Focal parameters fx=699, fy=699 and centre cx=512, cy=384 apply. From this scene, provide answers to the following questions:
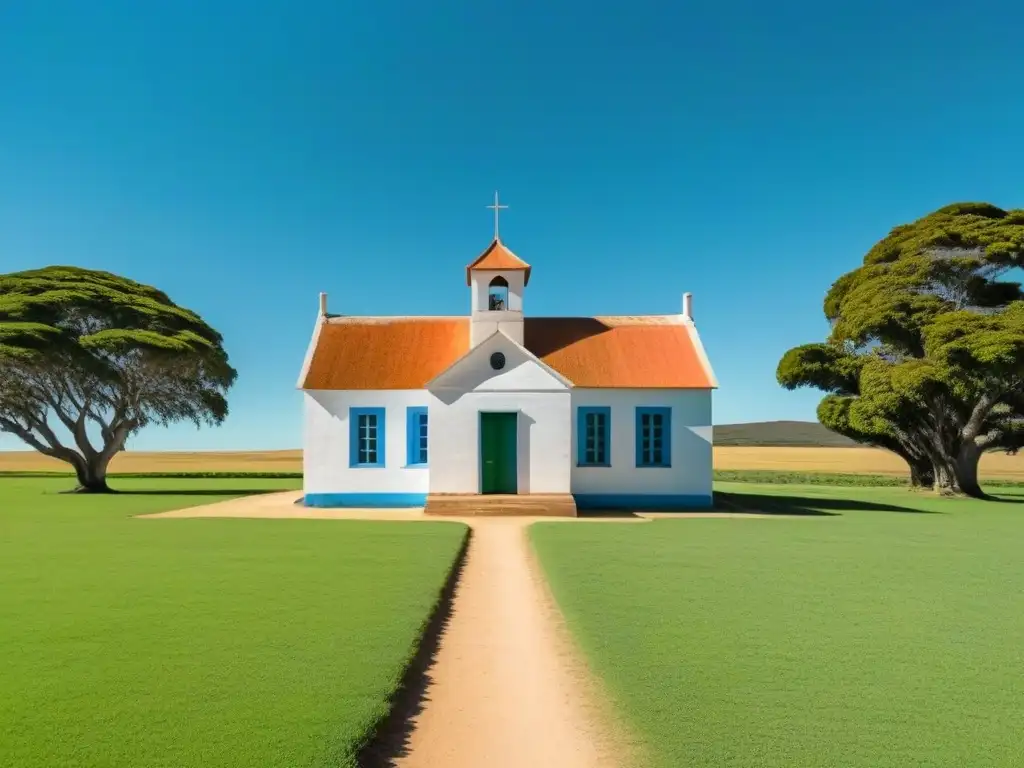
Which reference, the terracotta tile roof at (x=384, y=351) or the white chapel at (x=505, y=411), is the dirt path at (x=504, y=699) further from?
the terracotta tile roof at (x=384, y=351)

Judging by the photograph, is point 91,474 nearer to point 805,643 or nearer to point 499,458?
point 499,458

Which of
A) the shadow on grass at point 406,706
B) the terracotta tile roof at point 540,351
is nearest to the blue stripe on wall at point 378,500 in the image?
the terracotta tile roof at point 540,351

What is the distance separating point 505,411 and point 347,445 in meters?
5.74

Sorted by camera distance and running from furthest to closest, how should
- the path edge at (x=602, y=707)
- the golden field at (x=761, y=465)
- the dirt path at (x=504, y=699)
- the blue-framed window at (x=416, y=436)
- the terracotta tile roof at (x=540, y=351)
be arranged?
the golden field at (x=761, y=465) < the terracotta tile roof at (x=540, y=351) < the blue-framed window at (x=416, y=436) < the dirt path at (x=504, y=699) < the path edge at (x=602, y=707)

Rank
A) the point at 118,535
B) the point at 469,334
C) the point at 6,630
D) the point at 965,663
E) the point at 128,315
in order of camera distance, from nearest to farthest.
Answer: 1. the point at 965,663
2. the point at 6,630
3. the point at 118,535
4. the point at 469,334
5. the point at 128,315

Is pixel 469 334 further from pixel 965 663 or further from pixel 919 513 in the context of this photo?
pixel 965 663

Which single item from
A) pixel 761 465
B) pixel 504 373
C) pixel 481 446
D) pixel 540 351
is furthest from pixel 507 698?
pixel 761 465

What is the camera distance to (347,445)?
23.6m

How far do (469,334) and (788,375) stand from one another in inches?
544

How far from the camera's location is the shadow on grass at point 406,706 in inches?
199

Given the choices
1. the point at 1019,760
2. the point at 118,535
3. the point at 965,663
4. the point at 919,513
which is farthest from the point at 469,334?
the point at 1019,760

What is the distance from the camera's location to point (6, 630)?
792 cm

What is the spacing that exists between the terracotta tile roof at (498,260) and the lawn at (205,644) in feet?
38.7

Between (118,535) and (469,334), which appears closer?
(118,535)
